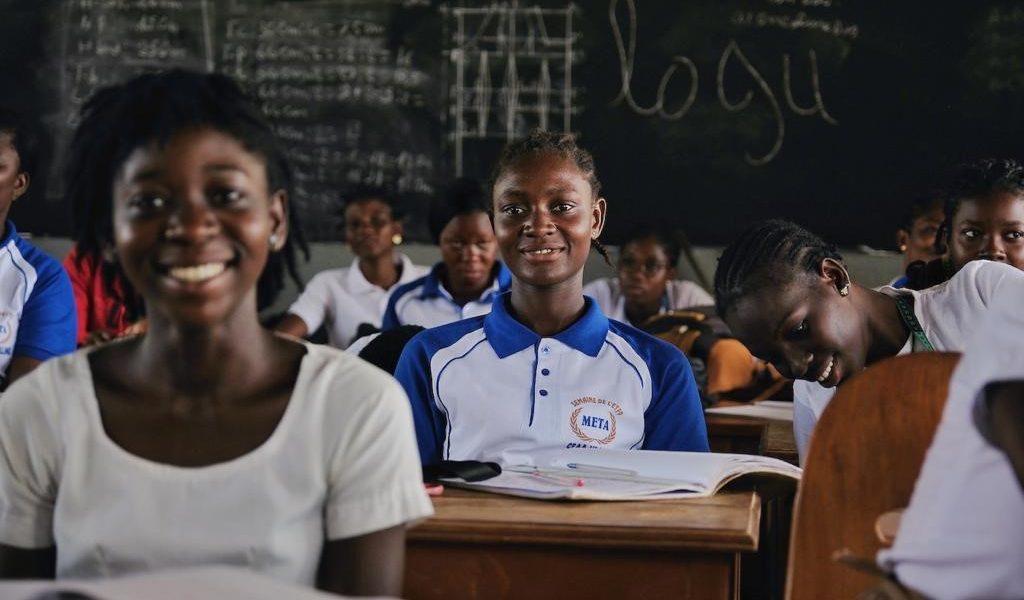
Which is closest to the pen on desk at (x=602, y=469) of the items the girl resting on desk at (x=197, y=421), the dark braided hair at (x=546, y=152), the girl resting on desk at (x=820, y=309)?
the girl resting on desk at (x=820, y=309)

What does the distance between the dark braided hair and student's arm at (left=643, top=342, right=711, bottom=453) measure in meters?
0.42

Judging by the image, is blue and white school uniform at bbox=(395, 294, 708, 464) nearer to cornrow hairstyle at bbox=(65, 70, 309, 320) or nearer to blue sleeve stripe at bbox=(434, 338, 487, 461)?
blue sleeve stripe at bbox=(434, 338, 487, 461)

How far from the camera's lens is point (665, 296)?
4.93 metres

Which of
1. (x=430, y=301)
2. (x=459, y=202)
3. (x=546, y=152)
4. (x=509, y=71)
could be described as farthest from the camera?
(x=509, y=71)

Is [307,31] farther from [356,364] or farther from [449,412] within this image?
[356,364]

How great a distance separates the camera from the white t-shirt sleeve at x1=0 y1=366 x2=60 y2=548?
4.43ft

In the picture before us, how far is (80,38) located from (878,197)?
10.3 feet

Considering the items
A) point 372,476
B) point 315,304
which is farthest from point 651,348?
point 315,304

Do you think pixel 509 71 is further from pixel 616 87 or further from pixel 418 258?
pixel 418 258

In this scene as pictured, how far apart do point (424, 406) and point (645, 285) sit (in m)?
2.65

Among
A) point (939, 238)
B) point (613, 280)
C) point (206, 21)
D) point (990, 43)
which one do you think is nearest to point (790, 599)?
point (939, 238)

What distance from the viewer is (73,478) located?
4.37 feet

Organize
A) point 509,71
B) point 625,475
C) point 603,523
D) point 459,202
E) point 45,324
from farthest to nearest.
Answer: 1. point 509,71
2. point 459,202
3. point 45,324
4. point 625,475
5. point 603,523

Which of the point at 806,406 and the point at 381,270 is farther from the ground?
the point at 381,270
